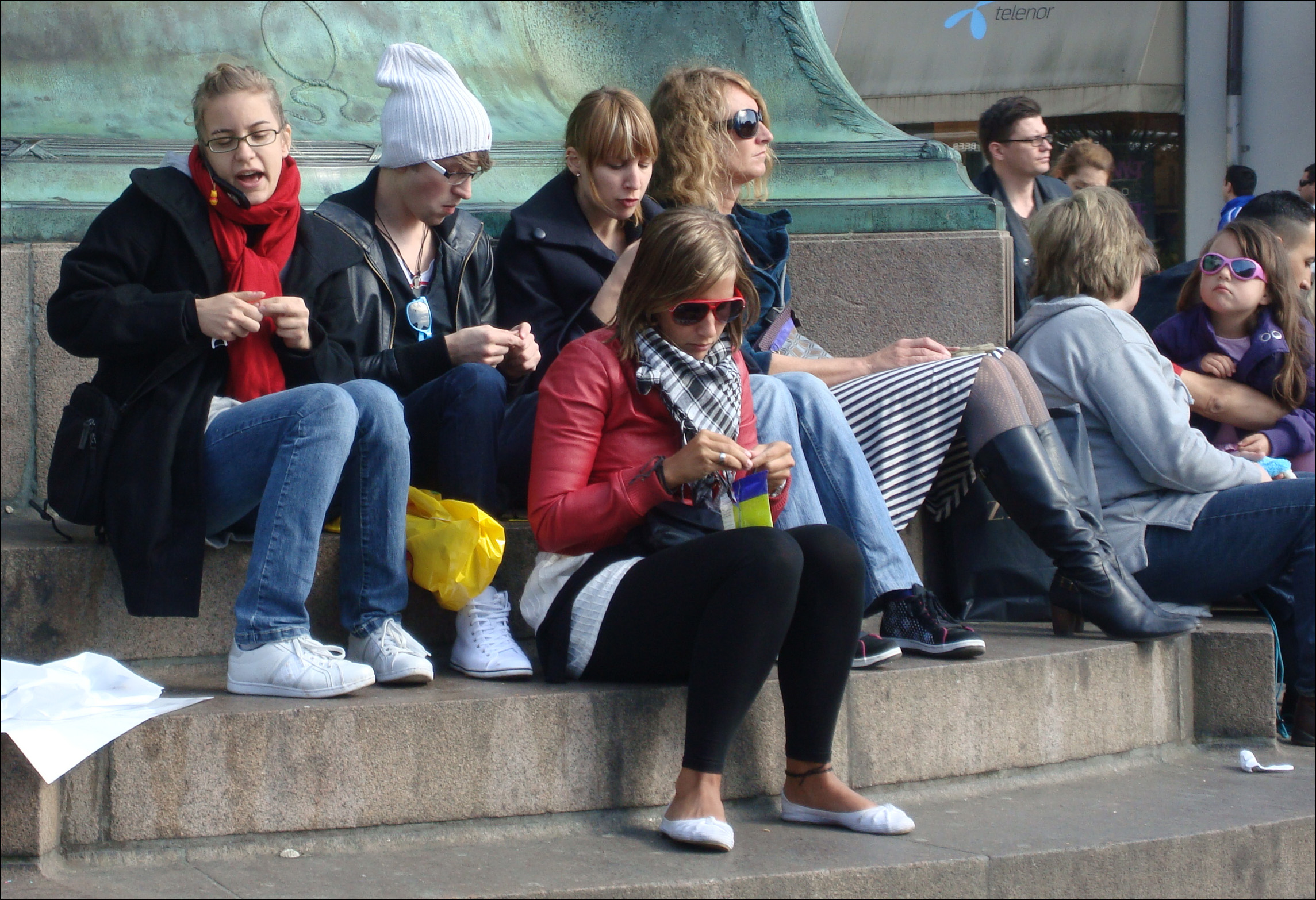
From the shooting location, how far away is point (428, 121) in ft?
12.5

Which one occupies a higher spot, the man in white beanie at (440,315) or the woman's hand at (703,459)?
the man in white beanie at (440,315)

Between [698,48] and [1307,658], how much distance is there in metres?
3.10

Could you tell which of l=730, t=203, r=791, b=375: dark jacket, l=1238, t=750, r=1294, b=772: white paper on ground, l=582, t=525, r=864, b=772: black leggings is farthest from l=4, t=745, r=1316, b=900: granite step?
l=730, t=203, r=791, b=375: dark jacket

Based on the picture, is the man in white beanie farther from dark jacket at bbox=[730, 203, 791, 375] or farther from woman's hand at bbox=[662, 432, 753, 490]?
dark jacket at bbox=[730, 203, 791, 375]

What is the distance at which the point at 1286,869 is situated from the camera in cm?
360

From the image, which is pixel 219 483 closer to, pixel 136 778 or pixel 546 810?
pixel 136 778

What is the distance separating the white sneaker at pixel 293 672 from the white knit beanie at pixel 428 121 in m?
1.29

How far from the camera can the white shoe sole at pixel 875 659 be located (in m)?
3.57

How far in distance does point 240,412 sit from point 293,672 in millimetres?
571

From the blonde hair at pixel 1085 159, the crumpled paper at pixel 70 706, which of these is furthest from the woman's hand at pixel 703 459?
the blonde hair at pixel 1085 159

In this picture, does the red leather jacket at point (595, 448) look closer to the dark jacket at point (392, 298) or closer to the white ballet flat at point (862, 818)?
the dark jacket at point (392, 298)

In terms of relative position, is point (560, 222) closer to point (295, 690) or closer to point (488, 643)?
point (488, 643)

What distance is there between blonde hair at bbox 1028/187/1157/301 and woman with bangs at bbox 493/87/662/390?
1251 millimetres

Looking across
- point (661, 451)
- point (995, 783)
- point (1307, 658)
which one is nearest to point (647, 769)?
point (661, 451)
